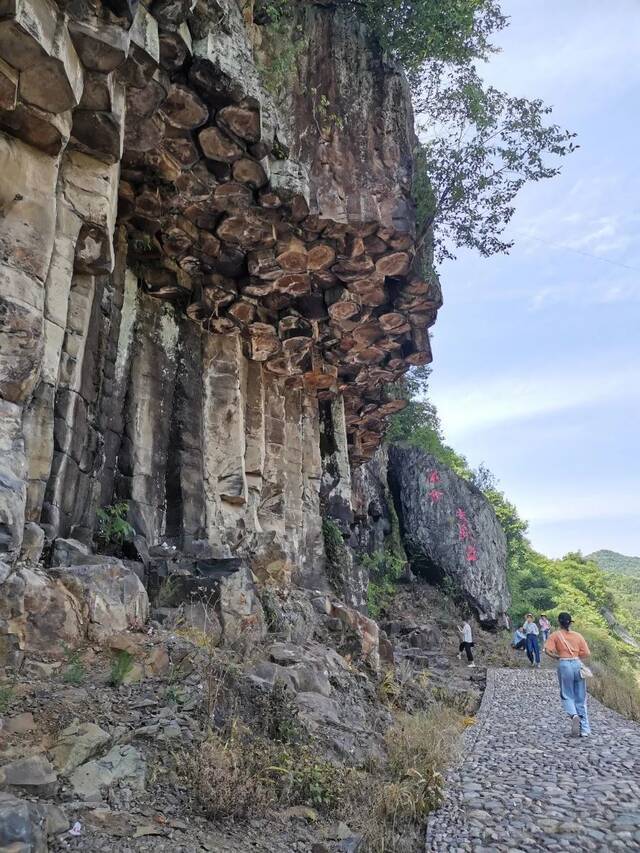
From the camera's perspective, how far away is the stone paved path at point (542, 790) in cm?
411

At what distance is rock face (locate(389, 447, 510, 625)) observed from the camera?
23.9 metres

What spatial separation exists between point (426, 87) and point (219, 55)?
743 cm

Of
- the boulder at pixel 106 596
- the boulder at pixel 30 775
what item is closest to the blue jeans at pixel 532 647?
the boulder at pixel 106 596

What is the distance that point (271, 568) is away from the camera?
11.5 metres

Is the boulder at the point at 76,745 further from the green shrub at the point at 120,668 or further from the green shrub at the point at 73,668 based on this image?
the green shrub at the point at 120,668

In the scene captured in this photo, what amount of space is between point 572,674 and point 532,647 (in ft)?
35.8

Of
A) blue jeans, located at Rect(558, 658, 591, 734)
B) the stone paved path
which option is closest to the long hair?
blue jeans, located at Rect(558, 658, 591, 734)

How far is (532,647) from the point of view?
56.0 ft

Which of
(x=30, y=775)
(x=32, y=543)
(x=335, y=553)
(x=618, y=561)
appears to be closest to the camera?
(x=30, y=775)

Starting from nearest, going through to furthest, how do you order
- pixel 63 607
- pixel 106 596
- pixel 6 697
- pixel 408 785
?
1. pixel 6 697
2. pixel 408 785
3. pixel 63 607
4. pixel 106 596

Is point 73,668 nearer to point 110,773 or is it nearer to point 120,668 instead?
point 120,668

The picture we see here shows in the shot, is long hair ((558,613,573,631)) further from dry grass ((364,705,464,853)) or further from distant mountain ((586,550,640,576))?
distant mountain ((586,550,640,576))

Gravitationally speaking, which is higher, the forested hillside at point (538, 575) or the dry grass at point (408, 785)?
the forested hillside at point (538, 575)

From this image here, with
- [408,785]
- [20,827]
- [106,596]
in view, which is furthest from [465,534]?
[20,827]
